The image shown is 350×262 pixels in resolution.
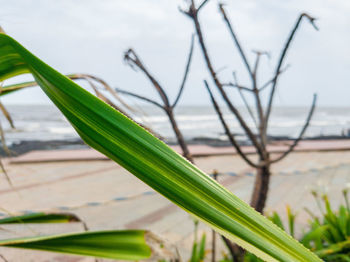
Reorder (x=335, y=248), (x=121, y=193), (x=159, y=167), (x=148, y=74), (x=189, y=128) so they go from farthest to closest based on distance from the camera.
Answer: (x=189, y=128), (x=121, y=193), (x=335, y=248), (x=148, y=74), (x=159, y=167)

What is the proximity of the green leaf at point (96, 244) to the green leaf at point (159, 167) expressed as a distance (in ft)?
1.00

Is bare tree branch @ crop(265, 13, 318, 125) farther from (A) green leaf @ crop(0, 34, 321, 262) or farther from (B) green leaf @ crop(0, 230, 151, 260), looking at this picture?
(A) green leaf @ crop(0, 34, 321, 262)

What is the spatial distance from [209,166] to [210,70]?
25.5ft

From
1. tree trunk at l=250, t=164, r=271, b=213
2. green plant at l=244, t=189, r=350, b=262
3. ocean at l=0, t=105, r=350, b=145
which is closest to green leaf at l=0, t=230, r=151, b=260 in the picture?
ocean at l=0, t=105, r=350, b=145

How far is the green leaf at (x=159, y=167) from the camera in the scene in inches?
10.2

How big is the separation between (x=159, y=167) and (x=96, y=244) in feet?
1.19

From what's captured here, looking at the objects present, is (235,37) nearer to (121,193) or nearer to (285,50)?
(285,50)

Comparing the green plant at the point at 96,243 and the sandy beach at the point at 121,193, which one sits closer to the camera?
the green plant at the point at 96,243

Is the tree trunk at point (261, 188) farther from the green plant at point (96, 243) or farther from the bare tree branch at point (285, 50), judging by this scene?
the green plant at point (96, 243)

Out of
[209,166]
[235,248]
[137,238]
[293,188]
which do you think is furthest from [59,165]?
[137,238]

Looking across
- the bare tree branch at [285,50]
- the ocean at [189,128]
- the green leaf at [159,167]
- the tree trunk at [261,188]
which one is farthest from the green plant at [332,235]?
the green leaf at [159,167]

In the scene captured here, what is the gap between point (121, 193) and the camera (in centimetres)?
587

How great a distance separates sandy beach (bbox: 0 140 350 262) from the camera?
3842 millimetres

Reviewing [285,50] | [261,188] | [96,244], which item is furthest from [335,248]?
[96,244]
